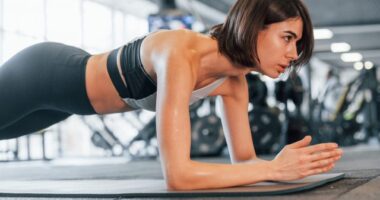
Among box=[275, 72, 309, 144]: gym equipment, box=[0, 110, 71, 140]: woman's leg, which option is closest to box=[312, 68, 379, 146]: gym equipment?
box=[275, 72, 309, 144]: gym equipment

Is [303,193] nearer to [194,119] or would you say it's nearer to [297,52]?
[297,52]

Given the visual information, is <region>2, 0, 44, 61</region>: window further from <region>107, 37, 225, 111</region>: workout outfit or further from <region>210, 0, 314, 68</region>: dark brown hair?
<region>210, 0, 314, 68</region>: dark brown hair

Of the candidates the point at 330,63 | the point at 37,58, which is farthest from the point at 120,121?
the point at 330,63

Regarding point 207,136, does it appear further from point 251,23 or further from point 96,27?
point 96,27

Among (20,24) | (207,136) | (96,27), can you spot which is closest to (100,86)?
(207,136)

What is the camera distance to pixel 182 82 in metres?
1.65

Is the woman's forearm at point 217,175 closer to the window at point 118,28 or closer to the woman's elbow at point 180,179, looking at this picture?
the woman's elbow at point 180,179

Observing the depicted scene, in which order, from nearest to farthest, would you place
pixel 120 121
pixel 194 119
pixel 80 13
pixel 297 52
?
pixel 297 52, pixel 194 119, pixel 120 121, pixel 80 13

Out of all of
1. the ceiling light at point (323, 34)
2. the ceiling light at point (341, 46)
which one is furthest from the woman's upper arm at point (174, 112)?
the ceiling light at point (341, 46)

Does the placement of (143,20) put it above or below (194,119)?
above

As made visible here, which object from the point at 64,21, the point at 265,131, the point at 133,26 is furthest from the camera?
the point at 133,26

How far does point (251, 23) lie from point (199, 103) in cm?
426

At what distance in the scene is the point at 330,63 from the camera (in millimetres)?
19875

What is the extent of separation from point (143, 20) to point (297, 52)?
10197 millimetres
